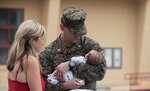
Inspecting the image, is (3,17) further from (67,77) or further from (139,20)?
(67,77)

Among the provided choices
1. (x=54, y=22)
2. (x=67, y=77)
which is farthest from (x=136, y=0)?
(x=67, y=77)

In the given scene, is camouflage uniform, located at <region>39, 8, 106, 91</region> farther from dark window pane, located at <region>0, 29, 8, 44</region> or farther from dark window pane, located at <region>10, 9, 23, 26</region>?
dark window pane, located at <region>0, 29, 8, 44</region>

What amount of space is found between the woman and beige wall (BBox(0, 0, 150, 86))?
538 inches

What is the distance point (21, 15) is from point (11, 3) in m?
0.58

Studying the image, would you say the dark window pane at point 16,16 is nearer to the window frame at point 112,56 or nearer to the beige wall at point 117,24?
the beige wall at point 117,24

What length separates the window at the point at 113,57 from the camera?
18484 mm

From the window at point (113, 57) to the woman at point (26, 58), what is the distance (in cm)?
1463

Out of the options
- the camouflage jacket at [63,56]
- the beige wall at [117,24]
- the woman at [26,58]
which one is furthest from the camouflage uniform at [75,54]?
the beige wall at [117,24]

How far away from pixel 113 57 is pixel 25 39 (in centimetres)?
1486

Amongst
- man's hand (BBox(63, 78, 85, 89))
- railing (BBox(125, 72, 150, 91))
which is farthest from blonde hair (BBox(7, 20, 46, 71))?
railing (BBox(125, 72, 150, 91))

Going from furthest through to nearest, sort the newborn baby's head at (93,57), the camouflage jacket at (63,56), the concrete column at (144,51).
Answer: the concrete column at (144,51) < the camouflage jacket at (63,56) < the newborn baby's head at (93,57)

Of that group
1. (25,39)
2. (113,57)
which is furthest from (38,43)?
(113,57)

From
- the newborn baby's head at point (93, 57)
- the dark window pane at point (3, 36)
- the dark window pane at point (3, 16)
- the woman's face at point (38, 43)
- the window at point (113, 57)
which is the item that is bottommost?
the window at point (113, 57)

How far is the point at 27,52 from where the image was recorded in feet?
12.8
